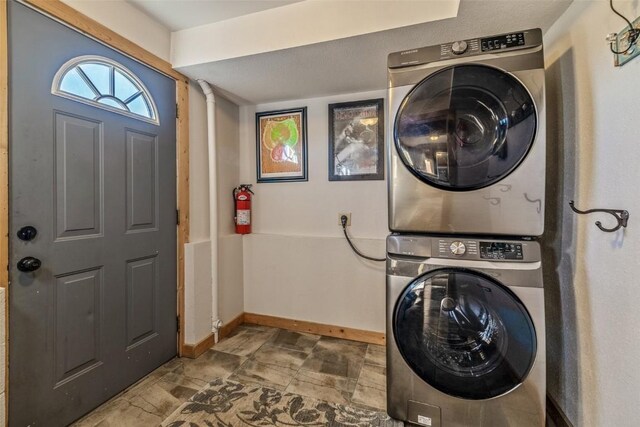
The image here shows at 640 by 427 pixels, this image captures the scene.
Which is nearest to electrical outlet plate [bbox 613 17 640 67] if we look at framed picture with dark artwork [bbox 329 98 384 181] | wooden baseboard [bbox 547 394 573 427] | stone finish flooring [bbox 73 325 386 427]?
framed picture with dark artwork [bbox 329 98 384 181]

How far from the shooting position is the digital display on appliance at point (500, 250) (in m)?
1.11

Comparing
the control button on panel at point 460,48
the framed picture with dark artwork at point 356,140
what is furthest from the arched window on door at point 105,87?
the control button on panel at point 460,48

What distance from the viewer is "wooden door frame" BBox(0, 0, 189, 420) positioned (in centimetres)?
111

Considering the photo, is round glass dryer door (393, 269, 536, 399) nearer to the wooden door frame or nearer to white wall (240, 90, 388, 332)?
white wall (240, 90, 388, 332)

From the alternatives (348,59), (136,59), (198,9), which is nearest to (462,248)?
(348,59)

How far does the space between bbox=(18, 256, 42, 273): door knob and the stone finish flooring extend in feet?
2.85

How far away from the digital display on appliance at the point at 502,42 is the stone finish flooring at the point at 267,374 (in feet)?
6.17

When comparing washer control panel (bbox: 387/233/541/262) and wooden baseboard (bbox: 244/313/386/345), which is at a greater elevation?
washer control panel (bbox: 387/233/541/262)

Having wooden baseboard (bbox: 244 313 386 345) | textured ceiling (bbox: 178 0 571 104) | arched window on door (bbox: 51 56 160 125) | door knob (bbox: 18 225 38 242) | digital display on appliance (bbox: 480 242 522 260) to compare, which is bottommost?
wooden baseboard (bbox: 244 313 386 345)

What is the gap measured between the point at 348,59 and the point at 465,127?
925 mm

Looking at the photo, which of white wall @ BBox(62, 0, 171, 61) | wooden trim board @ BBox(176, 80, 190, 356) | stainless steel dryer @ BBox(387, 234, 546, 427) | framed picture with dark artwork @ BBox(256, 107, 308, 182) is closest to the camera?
stainless steel dryer @ BBox(387, 234, 546, 427)

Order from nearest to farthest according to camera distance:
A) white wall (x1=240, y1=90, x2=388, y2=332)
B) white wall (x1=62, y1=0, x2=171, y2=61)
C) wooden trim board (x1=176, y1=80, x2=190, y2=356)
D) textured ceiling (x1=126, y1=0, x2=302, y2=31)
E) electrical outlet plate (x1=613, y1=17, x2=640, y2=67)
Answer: electrical outlet plate (x1=613, y1=17, x2=640, y2=67), white wall (x1=62, y1=0, x2=171, y2=61), textured ceiling (x1=126, y1=0, x2=302, y2=31), wooden trim board (x1=176, y1=80, x2=190, y2=356), white wall (x1=240, y1=90, x2=388, y2=332)

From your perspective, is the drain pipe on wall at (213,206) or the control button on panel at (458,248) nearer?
the control button on panel at (458,248)

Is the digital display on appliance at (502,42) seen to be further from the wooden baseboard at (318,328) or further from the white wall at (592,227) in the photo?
the wooden baseboard at (318,328)
